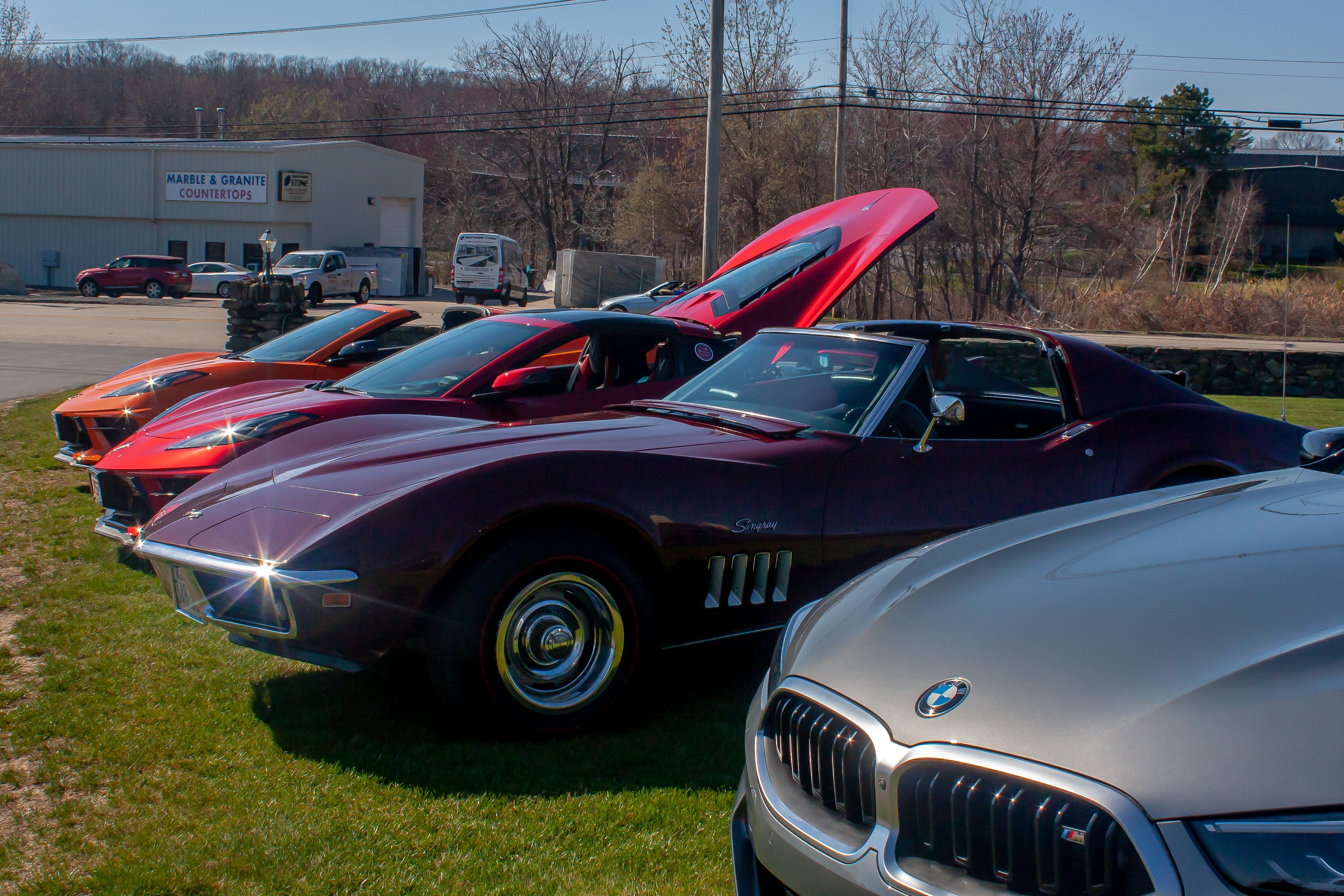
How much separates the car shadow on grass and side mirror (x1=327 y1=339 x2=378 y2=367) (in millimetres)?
4107

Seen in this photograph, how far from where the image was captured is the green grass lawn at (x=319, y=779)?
2680 mm

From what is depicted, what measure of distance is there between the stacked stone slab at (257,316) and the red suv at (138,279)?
24845mm

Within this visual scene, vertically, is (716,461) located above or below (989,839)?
above

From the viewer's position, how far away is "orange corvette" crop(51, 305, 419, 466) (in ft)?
23.1

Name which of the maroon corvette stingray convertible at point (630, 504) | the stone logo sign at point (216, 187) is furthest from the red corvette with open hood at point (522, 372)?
the stone logo sign at point (216, 187)

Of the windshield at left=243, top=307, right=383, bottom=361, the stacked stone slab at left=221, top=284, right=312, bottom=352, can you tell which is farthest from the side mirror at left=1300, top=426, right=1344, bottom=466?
the stacked stone slab at left=221, top=284, right=312, bottom=352

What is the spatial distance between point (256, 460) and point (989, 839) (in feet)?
11.2

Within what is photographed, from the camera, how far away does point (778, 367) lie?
4.59 metres

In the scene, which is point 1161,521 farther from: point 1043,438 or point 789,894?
point 1043,438

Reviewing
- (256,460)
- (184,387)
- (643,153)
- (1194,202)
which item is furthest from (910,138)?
(256,460)

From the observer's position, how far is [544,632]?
3.33m

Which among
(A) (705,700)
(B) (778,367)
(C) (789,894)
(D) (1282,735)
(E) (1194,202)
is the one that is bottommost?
(A) (705,700)

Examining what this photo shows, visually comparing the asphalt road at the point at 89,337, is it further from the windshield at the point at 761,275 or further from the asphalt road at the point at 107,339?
the windshield at the point at 761,275

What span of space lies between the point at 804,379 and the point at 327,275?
3413 centimetres
